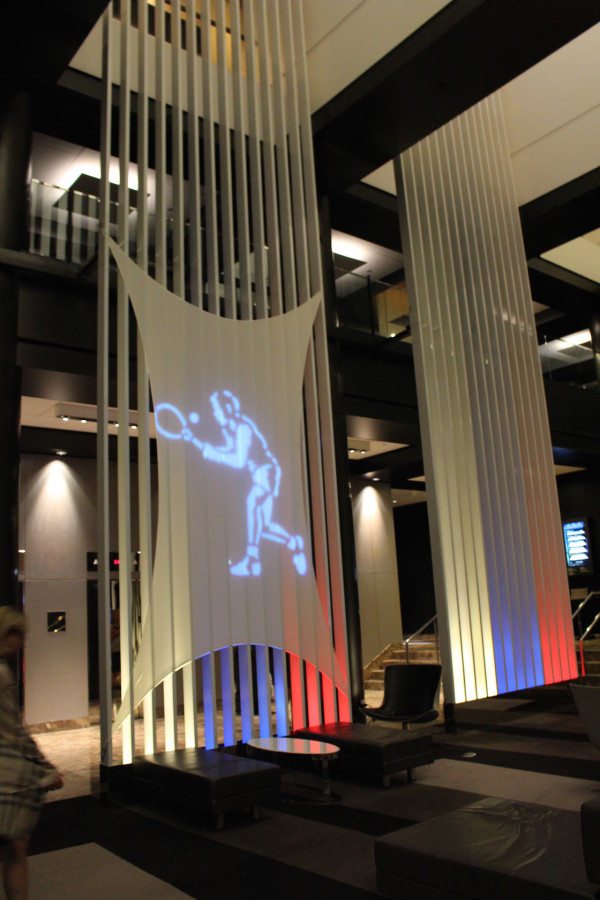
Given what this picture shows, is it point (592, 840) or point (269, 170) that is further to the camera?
point (269, 170)

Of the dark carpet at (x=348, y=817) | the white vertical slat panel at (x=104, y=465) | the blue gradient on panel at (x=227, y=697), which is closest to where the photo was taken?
the dark carpet at (x=348, y=817)

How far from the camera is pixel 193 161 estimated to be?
718 cm

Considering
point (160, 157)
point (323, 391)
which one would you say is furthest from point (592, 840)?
point (160, 157)

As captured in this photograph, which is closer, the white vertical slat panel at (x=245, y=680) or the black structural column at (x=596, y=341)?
the white vertical slat panel at (x=245, y=680)

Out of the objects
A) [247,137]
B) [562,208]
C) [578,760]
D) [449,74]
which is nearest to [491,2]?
[449,74]

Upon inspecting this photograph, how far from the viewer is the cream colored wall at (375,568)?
48.4 ft

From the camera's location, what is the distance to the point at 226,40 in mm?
8039

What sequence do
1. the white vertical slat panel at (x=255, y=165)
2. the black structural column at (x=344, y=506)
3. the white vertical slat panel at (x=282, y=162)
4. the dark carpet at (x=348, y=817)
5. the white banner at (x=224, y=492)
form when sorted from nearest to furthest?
the dark carpet at (x=348, y=817)
the white banner at (x=224, y=492)
the white vertical slat panel at (x=255, y=165)
the white vertical slat panel at (x=282, y=162)
the black structural column at (x=344, y=506)

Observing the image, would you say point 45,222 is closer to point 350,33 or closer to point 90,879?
point 350,33

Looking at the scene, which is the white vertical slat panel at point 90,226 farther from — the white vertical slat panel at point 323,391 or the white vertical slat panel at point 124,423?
the white vertical slat panel at point 323,391

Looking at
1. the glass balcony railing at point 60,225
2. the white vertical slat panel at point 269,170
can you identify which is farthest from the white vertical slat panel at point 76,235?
the white vertical slat panel at point 269,170

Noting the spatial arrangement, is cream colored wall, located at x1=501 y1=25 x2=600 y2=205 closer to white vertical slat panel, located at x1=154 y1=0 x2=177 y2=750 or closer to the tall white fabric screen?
the tall white fabric screen

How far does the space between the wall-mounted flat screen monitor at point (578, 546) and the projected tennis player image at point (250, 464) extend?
1192 centimetres

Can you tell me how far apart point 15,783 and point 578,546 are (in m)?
16.2
